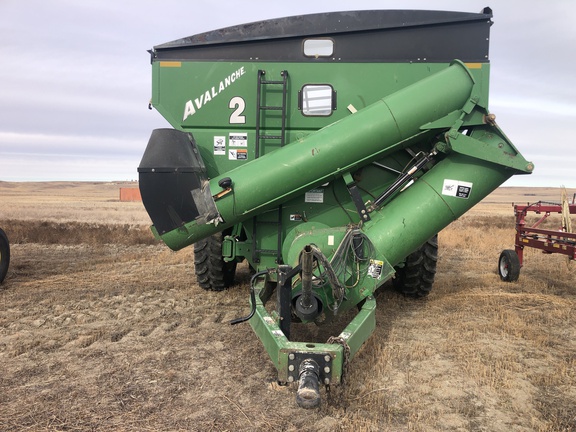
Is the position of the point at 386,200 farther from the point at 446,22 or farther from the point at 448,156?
the point at 446,22

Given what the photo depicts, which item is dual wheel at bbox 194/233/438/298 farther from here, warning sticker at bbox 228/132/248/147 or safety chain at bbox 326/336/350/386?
safety chain at bbox 326/336/350/386

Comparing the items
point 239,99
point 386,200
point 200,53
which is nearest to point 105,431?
point 386,200

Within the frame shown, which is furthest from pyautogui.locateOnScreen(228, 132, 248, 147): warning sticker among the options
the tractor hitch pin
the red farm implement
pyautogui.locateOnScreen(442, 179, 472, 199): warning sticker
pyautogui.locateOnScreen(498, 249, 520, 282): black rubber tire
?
pyautogui.locateOnScreen(498, 249, 520, 282): black rubber tire

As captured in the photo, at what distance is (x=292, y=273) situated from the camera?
12.3 ft

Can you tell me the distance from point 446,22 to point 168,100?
3.26 metres

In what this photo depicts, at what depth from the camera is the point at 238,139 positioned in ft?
17.7

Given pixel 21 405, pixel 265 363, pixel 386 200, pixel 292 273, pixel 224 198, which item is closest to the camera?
pixel 21 405

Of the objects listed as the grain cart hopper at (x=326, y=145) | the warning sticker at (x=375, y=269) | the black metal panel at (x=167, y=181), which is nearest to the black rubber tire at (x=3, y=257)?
the grain cart hopper at (x=326, y=145)

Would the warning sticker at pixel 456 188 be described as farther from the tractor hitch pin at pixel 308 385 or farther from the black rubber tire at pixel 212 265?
the black rubber tire at pixel 212 265

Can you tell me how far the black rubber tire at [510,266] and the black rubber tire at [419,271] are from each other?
2.54m

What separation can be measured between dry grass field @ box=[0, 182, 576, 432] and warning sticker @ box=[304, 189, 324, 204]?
1.57 metres

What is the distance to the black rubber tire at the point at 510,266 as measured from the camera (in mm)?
8040

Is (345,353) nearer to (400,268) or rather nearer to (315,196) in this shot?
(315,196)

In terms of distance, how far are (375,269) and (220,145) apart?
2323 millimetres
